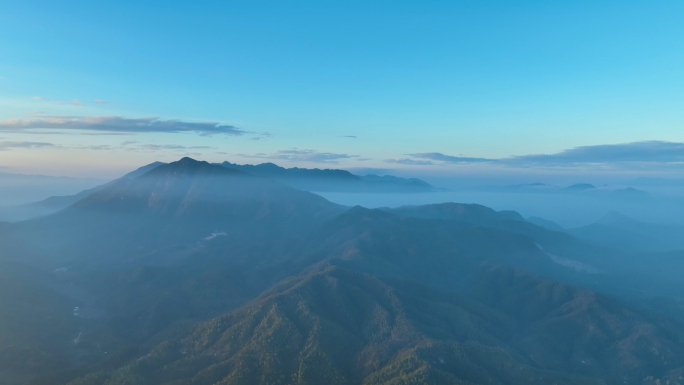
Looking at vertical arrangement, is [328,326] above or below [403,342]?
above

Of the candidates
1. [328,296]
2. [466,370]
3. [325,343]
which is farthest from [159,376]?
[466,370]

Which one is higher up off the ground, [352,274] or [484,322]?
[352,274]

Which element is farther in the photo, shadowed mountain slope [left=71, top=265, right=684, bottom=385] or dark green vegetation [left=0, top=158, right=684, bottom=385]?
dark green vegetation [left=0, top=158, right=684, bottom=385]

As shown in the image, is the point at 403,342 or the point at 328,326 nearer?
the point at 403,342

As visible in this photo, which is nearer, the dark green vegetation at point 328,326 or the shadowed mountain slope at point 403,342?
the shadowed mountain slope at point 403,342

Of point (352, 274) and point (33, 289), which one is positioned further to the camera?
point (33, 289)

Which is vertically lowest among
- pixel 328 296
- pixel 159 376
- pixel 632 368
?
pixel 632 368

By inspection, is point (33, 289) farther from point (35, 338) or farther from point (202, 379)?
point (202, 379)

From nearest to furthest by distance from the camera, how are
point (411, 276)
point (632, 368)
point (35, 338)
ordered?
point (632, 368) → point (35, 338) → point (411, 276)

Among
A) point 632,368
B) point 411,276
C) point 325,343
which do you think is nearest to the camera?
point 325,343

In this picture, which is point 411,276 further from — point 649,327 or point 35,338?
point 35,338
